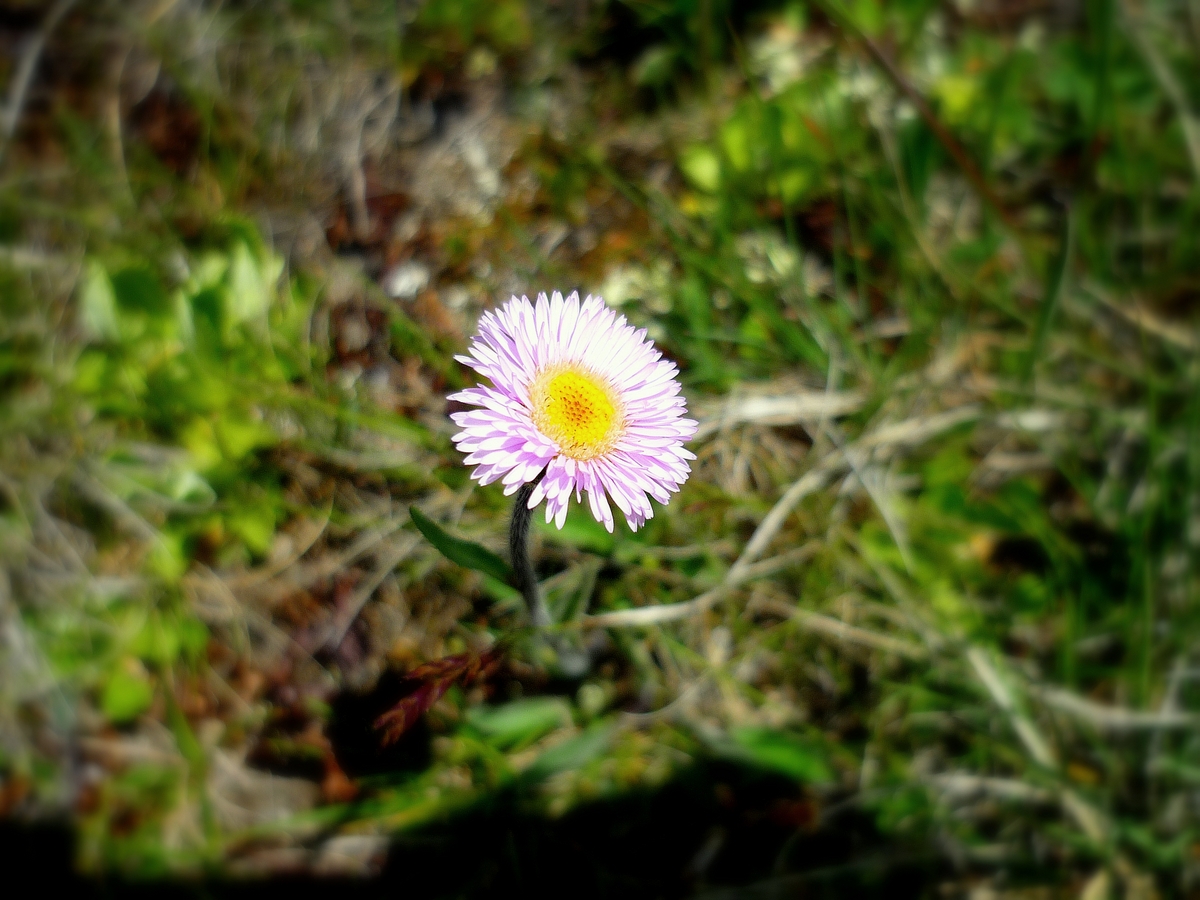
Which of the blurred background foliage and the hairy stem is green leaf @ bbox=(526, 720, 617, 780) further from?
the hairy stem

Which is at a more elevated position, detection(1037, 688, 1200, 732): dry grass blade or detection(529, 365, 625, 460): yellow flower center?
detection(529, 365, 625, 460): yellow flower center

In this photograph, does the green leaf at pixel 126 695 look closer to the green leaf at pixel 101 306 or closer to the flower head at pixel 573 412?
the green leaf at pixel 101 306

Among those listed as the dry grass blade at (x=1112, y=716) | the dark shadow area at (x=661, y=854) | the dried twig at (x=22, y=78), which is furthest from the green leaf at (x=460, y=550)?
the dried twig at (x=22, y=78)

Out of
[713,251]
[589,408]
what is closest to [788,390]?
[713,251]

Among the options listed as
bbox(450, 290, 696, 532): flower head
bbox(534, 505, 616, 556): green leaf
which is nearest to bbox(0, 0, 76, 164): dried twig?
bbox(450, 290, 696, 532): flower head

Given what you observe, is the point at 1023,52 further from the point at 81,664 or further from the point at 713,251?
the point at 81,664

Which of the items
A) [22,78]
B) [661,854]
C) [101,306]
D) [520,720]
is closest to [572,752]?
[520,720]
